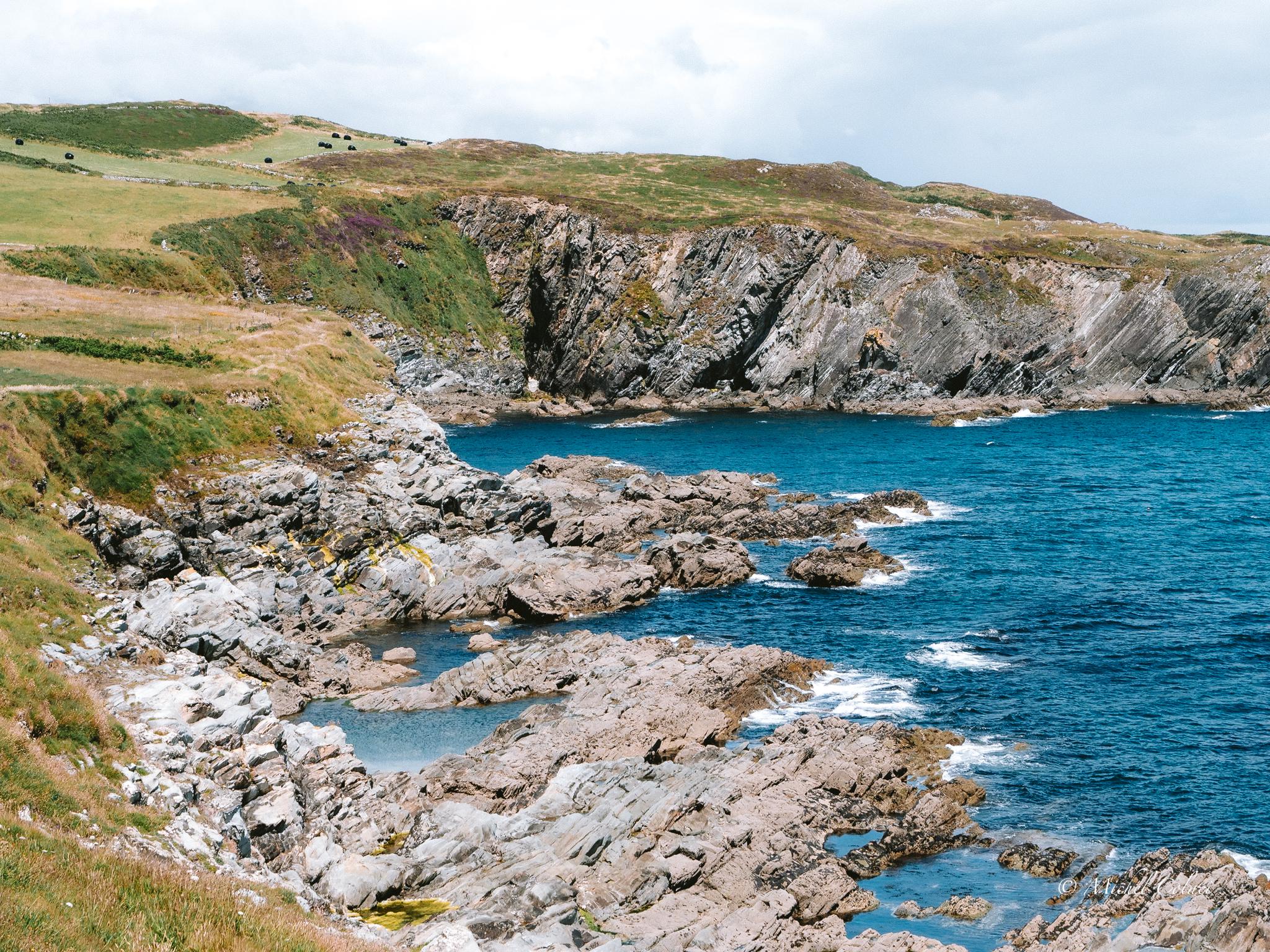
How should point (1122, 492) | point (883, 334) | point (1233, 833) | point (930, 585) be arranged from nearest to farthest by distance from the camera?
point (1233, 833), point (930, 585), point (1122, 492), point (883, 334)

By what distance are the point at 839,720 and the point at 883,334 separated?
108 m

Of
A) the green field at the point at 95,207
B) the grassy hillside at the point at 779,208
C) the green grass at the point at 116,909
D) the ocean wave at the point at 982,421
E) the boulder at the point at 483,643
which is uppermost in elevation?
the grassy hillside at the point at 779,208

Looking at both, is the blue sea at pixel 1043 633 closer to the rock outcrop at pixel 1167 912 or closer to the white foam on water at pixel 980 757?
the white foam on water at pixel 980 757

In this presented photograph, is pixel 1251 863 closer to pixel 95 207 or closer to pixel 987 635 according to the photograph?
pixel 987 635

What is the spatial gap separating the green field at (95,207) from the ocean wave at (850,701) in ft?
281

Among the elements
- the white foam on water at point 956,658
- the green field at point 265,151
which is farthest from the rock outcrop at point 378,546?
the green field at point 265,151

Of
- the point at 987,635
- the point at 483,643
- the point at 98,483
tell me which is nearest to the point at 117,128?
the point at 98,483

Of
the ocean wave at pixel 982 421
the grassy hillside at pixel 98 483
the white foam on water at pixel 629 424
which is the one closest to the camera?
the grassy hillside at pixel 98 483

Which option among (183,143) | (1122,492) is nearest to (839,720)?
(1122,492)

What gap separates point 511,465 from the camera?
330 feet

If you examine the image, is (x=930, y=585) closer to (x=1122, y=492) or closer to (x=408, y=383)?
(x=1122, y=492)

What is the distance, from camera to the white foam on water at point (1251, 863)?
30562 mm

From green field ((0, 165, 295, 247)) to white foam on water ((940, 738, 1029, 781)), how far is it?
93276 mm

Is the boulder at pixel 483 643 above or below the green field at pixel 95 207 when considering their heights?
below
